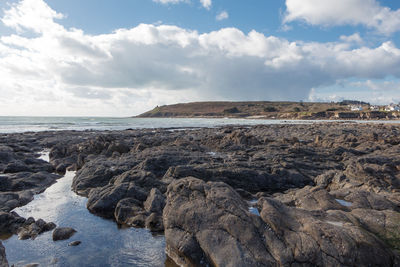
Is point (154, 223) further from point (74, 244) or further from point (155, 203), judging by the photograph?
point (74, 244)

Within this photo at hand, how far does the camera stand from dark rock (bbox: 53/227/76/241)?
30.6 ft

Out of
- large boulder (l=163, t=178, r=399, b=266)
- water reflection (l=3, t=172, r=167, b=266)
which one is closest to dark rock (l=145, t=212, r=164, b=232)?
water reflection (l=3, t=172, r=167, b=266)

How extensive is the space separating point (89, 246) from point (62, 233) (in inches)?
53.1

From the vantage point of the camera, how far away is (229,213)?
7879 mm

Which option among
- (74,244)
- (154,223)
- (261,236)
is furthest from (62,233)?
(261,236)

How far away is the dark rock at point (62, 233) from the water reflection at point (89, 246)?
0.17 metres

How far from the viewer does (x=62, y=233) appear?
31.1ft

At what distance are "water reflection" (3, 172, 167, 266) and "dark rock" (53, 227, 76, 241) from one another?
0.17 meters

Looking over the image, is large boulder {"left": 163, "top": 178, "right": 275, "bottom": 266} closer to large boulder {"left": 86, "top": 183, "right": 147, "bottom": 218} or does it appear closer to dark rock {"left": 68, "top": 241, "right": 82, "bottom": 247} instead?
dark rock {"left": 68, "top": 241, "right": 82, "bottom": 247}

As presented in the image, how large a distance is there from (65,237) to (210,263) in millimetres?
5724

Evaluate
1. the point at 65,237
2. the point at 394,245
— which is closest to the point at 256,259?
the point at 394,245

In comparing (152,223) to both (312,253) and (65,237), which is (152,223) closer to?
(65,237)

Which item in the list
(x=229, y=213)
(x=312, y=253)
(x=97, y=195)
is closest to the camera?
(x=312, y=253)

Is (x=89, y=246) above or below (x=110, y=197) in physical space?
below
